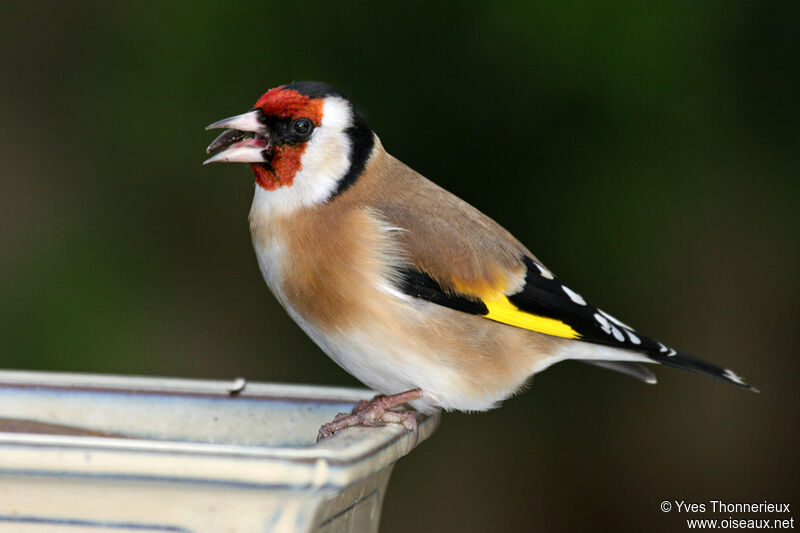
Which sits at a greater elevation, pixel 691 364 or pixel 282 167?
pixel 282 167

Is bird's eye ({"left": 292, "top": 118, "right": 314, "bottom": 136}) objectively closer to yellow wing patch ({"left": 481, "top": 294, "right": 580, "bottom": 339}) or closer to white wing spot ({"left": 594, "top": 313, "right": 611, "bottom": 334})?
yellow wing patch ({"left": 481, "top": 294, "right": 580, "bottom": 339})

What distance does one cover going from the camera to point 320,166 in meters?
2.10

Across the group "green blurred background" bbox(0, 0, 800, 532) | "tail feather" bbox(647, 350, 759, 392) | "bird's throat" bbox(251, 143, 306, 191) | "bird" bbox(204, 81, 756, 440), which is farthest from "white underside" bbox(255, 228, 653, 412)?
"green blurred background" bbox(0, 0, 800, 532)

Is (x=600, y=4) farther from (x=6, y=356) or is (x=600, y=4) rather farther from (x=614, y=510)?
(x=6, y=356)

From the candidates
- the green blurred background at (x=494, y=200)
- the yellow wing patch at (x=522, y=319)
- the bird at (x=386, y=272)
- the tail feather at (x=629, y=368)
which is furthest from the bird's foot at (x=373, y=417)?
the green blurred background at (x=494, y=200)

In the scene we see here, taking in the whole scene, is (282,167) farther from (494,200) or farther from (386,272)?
(494,200)

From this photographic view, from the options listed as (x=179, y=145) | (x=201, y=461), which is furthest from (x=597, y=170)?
(x=201, y=461)

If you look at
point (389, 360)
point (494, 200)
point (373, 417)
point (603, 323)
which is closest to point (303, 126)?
point (389, 360)

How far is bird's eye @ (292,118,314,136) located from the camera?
206 cm

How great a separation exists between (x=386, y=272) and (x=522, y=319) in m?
0.30

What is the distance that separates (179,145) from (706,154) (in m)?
1.66

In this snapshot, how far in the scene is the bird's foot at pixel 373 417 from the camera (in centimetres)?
177

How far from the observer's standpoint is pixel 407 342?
1990mm

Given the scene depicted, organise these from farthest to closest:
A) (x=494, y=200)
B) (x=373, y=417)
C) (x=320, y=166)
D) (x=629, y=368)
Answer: (x=494, y=200), (x=629, y=368), (x=320, y=166), (x=373, y=417)
